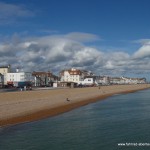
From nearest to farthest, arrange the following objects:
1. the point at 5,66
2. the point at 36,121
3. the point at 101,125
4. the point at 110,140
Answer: the point at 110,140, the point at 101,125, the point at 36,121, the point at 5,66

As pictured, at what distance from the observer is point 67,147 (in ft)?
72.3

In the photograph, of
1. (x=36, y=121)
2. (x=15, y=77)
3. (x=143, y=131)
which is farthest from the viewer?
(x=15, y=77)

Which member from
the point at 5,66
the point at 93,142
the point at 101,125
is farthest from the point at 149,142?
the point at 5,66

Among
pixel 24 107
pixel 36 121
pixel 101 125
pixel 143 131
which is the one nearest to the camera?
pixel 143 131

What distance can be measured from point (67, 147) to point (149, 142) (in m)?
5.46

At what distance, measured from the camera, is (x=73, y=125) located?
3136 centimetres

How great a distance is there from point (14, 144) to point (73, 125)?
9.21m

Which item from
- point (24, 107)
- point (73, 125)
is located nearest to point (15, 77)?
point (24, 107)

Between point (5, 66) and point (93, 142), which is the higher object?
point (5, 66)

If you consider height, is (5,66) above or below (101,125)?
above

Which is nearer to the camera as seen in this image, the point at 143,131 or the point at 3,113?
the point at 143,131

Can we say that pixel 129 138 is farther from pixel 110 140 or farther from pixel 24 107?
pixel 24 107

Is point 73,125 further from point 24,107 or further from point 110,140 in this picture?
point 24,107

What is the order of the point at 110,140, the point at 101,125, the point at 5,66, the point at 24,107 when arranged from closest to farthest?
the point at 110,140
the point at 101,125
the point at 24,107
the point at 5,66
